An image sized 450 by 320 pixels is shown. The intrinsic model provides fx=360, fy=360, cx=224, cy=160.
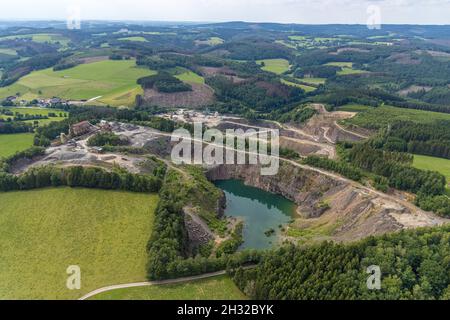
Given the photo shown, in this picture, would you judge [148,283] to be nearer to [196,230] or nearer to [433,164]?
[196,230]

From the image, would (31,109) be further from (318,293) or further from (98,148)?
(318,293)

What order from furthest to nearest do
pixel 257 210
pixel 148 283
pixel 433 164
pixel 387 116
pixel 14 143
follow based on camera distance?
pixel 387 116 < pixel 14 143 < pixel 433 164 < pixel 257 210 < pixel 148 283

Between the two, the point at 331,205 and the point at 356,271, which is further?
the point at 331,205

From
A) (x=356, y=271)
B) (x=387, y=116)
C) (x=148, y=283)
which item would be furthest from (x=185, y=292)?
(x=387, y=116)

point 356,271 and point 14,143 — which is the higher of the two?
point 14,143

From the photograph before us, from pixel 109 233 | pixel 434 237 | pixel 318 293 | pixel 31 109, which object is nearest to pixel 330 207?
pixel 434 237

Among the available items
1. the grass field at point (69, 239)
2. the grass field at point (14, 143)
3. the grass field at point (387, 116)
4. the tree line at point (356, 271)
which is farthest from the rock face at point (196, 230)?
the grass field at point (387, 116)

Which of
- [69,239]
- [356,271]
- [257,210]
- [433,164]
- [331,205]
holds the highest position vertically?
[433,164]

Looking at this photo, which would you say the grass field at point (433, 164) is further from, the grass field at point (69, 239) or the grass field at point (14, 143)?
the grass field at point (14, 143)
